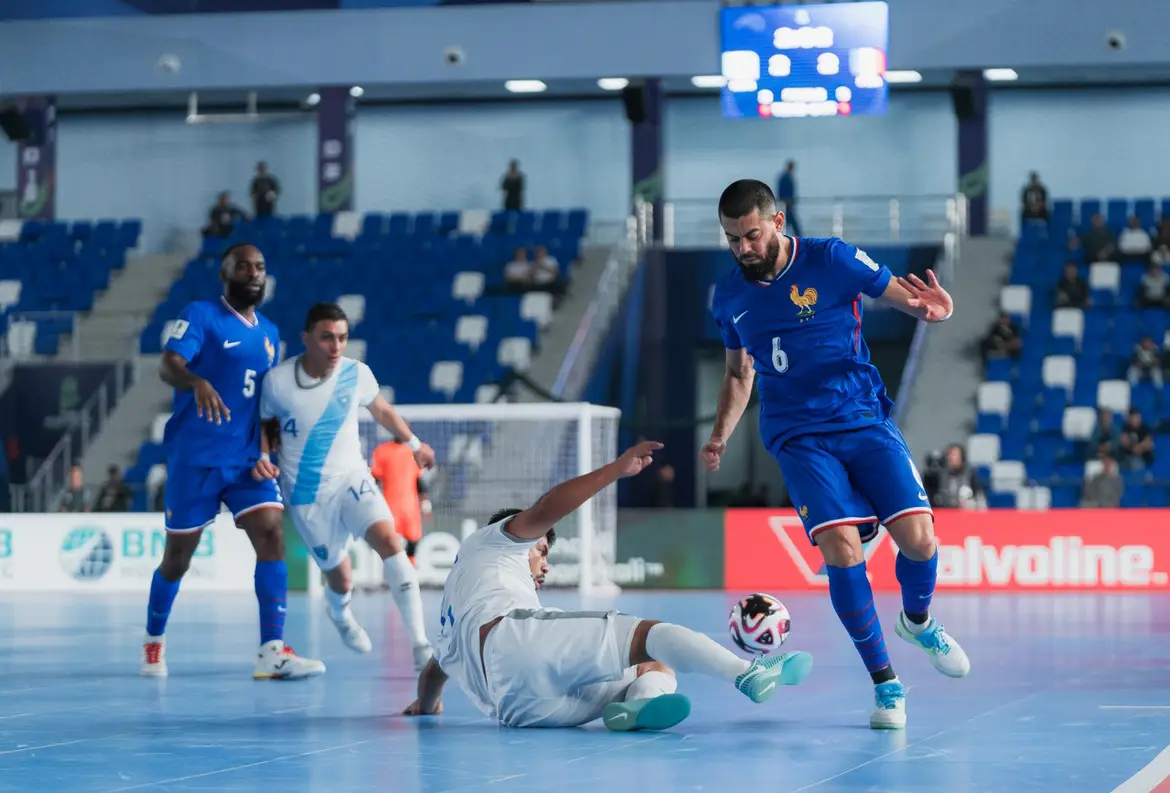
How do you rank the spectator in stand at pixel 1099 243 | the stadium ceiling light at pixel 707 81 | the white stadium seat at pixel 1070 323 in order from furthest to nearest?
the stadium ceiling light at pixel 707 81, the spectator in stand at pixel 1099 243, the white stadium seat at pixel 1070 323

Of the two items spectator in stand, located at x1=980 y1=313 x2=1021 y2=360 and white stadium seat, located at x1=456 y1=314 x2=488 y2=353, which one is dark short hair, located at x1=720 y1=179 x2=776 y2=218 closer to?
spectator in stand, located at x1=980 y1=313 x2=1021 y2=360

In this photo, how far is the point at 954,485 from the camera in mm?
20703

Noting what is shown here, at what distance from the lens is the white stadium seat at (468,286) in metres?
27.1

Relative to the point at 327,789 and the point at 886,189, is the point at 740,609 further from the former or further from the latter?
the point at 886,189

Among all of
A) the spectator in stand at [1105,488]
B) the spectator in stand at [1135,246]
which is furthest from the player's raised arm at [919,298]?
the spectator in stand at [1135,246]

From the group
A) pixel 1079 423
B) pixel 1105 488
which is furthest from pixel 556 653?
pixel 1079 423

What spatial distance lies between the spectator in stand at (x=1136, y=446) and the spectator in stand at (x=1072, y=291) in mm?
3384

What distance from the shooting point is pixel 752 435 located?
30.2 m

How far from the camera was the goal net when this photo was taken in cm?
1914

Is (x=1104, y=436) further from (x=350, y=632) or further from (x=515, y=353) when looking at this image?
(x=350, y=632)

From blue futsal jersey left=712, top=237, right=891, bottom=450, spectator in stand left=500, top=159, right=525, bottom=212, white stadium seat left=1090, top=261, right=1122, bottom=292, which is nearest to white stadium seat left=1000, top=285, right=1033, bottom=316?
white stadium seat left=1090, top=261, right=1122, bottom=292

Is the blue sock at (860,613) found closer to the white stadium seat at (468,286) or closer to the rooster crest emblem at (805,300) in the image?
the rooster crest emblem at (805,300)

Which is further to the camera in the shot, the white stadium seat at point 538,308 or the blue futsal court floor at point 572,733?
the white stadium seat at point 538,308

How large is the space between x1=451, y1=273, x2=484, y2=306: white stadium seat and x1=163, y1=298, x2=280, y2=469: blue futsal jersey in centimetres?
1749
